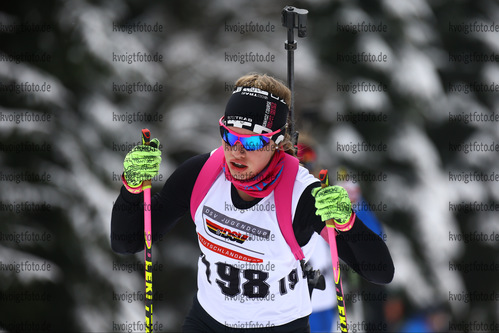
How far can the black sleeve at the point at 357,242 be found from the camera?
11.7ft

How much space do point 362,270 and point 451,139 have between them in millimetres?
13709

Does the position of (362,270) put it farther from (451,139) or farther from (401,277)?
(451,139)

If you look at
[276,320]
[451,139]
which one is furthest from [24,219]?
[451,139]

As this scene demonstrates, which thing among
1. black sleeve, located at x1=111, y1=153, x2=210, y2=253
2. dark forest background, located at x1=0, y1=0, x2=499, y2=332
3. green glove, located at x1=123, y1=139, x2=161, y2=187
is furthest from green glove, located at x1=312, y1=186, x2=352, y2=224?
dark forest background, located at x1=0, y1=0, x2=499, y2=332

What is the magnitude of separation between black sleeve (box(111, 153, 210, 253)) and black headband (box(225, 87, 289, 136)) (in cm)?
35

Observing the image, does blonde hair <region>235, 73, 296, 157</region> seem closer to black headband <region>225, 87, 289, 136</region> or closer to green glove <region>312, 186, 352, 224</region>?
black headband <region>225, 87, 289, 136</region>

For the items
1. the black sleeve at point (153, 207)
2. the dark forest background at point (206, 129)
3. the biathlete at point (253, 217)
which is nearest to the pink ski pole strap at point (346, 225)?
the biathlete at point (253, 217)

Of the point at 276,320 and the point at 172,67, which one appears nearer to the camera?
the point at 276,320

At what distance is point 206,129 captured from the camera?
48.7 ft

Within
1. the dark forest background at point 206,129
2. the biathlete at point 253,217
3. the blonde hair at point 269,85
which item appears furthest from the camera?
the dark forest background at point 206,129

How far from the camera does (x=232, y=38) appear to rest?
1548 cm

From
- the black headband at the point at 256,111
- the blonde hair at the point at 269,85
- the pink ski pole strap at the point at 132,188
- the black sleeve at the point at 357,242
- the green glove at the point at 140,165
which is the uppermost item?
the blonde hair at the point at 269,85

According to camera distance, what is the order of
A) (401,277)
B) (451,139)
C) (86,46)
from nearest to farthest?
(86,46) → (401,277) → (451,139)

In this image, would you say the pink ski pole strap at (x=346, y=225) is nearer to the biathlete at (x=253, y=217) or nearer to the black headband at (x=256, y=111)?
the biathlete at (x=253, y=217)
